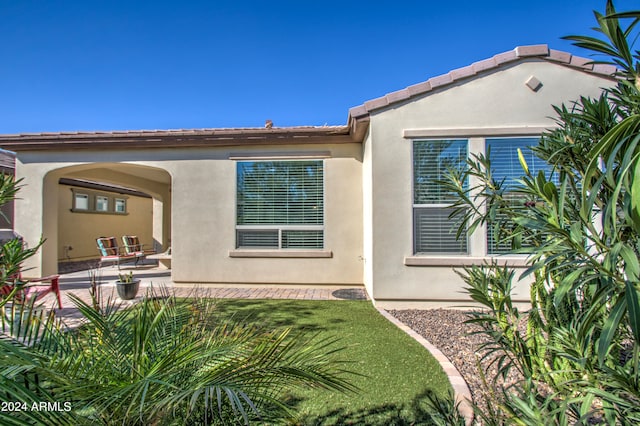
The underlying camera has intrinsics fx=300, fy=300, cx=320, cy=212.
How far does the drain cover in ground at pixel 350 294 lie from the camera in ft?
24.7

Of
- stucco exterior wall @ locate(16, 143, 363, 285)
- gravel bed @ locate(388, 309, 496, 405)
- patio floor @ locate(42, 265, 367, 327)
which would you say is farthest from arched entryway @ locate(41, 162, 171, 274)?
gravel bed @ locate(388, 309, 496, 405)

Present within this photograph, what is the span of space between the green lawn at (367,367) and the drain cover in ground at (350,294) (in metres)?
0.76

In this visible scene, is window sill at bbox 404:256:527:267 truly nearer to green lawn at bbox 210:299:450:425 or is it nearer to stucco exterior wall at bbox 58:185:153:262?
green lawn at bbox 210:299:450:425

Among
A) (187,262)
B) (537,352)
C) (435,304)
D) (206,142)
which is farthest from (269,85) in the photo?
(537,352)

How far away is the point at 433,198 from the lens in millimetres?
6727

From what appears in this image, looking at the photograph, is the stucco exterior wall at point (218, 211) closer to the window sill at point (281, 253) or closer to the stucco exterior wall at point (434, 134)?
the window sill at point (281, 253)

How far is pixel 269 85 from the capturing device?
13.6 meters

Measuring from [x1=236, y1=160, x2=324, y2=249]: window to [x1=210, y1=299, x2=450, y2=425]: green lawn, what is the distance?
2.27 meters

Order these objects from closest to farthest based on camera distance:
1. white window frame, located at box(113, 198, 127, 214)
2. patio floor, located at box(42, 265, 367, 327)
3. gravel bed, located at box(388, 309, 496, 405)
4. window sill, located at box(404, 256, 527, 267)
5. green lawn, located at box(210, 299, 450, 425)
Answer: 1. green lawn, located at box(210, 299, 450, 425)
2. gravel bed, located at box(388, 309, 496, 405)
3. window sill, located at box(404, 256, 527, 267)
4. patio floor, located at box(42, 265, 367, 327)
5. white window frame, located at box(113, 198, 127, 214)

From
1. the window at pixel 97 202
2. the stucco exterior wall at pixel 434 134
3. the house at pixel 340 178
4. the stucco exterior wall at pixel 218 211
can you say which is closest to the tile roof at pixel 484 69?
the house at pixel 340 178

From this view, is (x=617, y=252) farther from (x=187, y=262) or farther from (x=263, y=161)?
(x=187, y=262)

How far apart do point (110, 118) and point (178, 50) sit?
15.3 ft

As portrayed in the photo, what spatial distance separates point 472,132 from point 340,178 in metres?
3.45

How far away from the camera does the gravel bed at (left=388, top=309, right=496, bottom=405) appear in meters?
3.73
